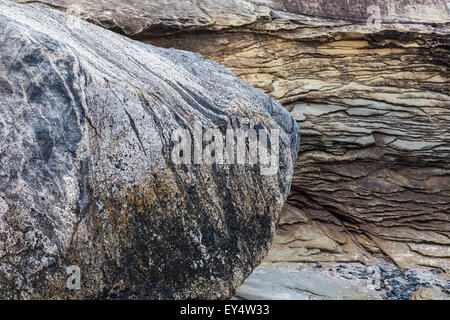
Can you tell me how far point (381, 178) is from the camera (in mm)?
5852

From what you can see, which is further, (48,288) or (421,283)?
(421,283)

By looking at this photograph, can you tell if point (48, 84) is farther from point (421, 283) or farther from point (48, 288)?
point (421, 283)

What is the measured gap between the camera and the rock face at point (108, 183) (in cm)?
266

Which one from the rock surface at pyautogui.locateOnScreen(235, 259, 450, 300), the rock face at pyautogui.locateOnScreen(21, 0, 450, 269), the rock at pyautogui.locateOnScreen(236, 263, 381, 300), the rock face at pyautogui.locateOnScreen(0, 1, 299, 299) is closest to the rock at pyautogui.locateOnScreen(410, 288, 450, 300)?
the rock surface at pyautogui.locateOnScreen(235, 259, 450, 300)

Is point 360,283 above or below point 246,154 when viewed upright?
below

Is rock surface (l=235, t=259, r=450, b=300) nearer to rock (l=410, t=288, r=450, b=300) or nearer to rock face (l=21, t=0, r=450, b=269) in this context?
rock (l=410, t=288, r=450, b=300)

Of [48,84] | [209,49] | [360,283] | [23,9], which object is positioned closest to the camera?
[48,84]

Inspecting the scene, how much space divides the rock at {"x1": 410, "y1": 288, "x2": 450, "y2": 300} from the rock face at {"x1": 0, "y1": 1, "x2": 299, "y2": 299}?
6.04 feet

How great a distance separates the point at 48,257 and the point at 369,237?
4.19m

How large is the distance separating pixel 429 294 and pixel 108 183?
3.24 metres

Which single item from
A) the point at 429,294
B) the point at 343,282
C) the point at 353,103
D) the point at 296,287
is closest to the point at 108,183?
the point at 296,287

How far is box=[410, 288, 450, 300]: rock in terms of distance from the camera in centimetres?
439

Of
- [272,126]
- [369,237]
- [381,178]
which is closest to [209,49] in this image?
[272,126]

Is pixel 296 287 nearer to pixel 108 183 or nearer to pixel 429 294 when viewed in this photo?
pixel 429 294
